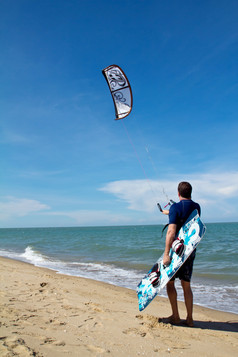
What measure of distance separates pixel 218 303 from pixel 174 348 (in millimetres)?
3275

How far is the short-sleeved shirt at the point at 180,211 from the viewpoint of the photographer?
351 centimetres

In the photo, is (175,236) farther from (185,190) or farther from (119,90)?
(119,90)

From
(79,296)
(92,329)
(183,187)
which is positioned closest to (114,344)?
(92,329)

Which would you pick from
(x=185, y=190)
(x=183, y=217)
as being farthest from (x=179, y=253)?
(x=185, y=190)

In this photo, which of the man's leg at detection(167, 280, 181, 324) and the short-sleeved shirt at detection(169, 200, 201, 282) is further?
the man's leg at detection(167, 280, 181, 324)

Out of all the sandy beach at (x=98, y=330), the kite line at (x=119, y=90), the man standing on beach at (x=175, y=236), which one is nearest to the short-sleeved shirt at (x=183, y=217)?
the man standing on beach at (x=175, y=236)

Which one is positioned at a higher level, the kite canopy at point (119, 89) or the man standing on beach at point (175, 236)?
the kite canopy at point (119, 89)

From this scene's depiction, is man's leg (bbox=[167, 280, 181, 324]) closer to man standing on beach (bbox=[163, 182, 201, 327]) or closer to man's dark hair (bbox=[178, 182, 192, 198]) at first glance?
man standing on beach (bbox=[163, 182, 201, 327])

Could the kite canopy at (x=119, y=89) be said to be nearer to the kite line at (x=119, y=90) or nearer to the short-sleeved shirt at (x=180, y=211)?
the kite line at (x=119, y=90)

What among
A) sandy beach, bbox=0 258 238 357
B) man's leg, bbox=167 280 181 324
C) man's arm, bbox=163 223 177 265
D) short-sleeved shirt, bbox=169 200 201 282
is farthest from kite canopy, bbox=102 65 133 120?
sandy beach, bbox=0 258 238 357

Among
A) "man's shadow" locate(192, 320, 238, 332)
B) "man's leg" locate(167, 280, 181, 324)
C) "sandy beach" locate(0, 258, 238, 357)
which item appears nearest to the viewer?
"sandy beach" locate(0, 258, 238, 357)

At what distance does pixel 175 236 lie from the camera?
140 inches

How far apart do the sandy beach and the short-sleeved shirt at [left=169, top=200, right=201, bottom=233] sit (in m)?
1.35

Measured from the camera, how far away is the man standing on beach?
3443mm
